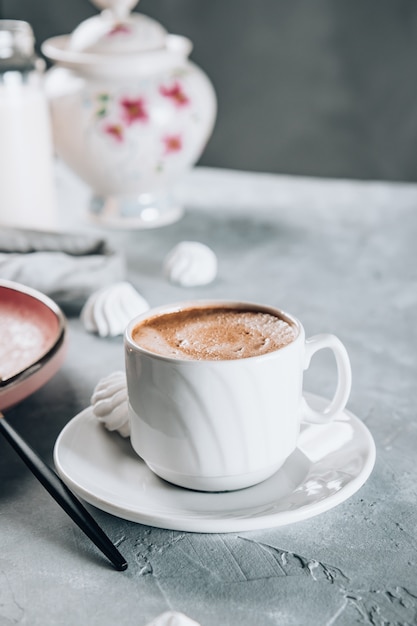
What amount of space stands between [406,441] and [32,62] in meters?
0.80

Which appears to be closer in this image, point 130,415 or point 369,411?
point 130,415

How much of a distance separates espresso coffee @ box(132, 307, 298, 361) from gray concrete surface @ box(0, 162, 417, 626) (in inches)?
4.9

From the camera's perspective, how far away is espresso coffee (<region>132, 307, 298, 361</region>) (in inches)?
23.4

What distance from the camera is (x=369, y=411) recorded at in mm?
764

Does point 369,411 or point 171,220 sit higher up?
→ point 369,411

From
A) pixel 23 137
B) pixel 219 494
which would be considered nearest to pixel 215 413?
pixel 219 494

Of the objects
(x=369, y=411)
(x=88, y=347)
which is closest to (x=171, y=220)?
(x=88, y=347)

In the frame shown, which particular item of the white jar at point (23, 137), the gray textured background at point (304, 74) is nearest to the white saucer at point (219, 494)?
the white jar at point (23, 137)

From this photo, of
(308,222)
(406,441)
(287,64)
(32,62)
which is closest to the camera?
(406,441)

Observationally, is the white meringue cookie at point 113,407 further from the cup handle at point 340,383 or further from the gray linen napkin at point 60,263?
the gray linen napkin at point 60,263

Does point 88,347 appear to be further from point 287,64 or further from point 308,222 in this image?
point 287,64

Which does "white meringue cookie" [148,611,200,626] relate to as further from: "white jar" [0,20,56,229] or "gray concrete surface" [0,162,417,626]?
"white jar" [0,20,56,229]

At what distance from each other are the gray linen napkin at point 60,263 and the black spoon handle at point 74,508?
443 millimetres

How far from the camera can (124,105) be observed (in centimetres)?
127
